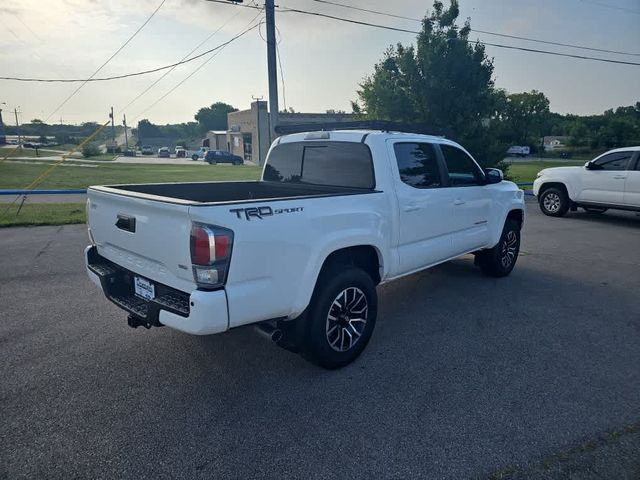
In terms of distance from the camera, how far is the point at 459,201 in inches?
193

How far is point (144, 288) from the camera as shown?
126 inches

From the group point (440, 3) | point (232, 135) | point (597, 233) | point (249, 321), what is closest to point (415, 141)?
point (249, 321)

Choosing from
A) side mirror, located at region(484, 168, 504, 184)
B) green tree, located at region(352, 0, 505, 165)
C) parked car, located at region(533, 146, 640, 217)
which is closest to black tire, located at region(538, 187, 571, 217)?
parked car, located at region(533, 146, 640, 217)

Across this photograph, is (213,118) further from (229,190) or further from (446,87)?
(229,190)

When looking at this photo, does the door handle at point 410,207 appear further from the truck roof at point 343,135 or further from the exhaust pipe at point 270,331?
the exhaust pipe at point 270,331

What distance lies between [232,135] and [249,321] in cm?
5902

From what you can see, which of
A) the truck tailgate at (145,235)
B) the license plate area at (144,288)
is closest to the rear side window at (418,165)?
the truck tailgate at (145,235)

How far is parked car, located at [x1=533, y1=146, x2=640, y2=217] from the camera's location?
33.6 ft

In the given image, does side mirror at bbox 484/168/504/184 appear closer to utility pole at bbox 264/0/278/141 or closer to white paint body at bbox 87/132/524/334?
white paint body at bbox 87/132/524/334

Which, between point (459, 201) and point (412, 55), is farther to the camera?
point (412, 55)

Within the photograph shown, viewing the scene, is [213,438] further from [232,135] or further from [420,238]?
[232,135]

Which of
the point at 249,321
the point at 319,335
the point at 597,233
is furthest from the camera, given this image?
the point at 597,233

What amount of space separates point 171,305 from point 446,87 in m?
14.4

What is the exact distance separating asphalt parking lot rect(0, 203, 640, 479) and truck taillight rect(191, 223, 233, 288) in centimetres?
102
